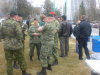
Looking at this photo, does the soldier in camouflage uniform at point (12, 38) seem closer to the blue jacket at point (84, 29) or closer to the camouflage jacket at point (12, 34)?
the camouflage jacket at point (12, 34)

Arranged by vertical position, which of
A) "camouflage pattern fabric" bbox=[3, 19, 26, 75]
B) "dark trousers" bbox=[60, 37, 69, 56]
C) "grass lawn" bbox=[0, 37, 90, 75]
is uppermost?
"camouflage pattern fabric" bbox=[3, 19, 26, 75]

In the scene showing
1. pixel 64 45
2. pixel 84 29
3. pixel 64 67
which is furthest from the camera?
pixel 64 45

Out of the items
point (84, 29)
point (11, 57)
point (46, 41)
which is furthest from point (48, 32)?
point (84, 29)

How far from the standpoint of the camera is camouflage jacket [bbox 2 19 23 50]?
593cm

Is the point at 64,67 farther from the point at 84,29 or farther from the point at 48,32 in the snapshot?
the point at 48,32

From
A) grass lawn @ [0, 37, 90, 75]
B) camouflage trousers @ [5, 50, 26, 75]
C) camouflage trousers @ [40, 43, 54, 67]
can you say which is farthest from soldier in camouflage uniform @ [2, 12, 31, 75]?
grass lawn @ [0, 37, 90, 75]

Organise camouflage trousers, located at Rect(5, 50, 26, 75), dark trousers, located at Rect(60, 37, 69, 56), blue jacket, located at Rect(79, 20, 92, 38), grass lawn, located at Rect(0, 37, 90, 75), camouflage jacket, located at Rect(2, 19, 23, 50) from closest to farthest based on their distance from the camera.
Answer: camouflage jacket, located at Rect(2, 19, 23, 50) → camouflage trousers, located at Rect(5, 50, 26, 75) → grass lawn, located at Rect(0, 37, 90, 75) → blue jacket, located at Rect(79, 20, 92, 38) → dark trousers, located at Rect(60, 37, 69, 56)

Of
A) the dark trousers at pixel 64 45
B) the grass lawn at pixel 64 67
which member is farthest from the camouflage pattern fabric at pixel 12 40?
the dark trousers at pixel 64 45

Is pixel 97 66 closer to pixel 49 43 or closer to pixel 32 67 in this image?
pixel 49 43

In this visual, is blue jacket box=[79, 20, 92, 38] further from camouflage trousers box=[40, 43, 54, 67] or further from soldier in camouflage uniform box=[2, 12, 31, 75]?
soldier in camouflage uniform box=[2, 12, 31, 75]

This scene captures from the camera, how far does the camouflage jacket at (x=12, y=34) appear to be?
593cm

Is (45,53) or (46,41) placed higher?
(46,41)

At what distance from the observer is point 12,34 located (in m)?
6.00

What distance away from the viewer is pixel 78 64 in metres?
8.14
